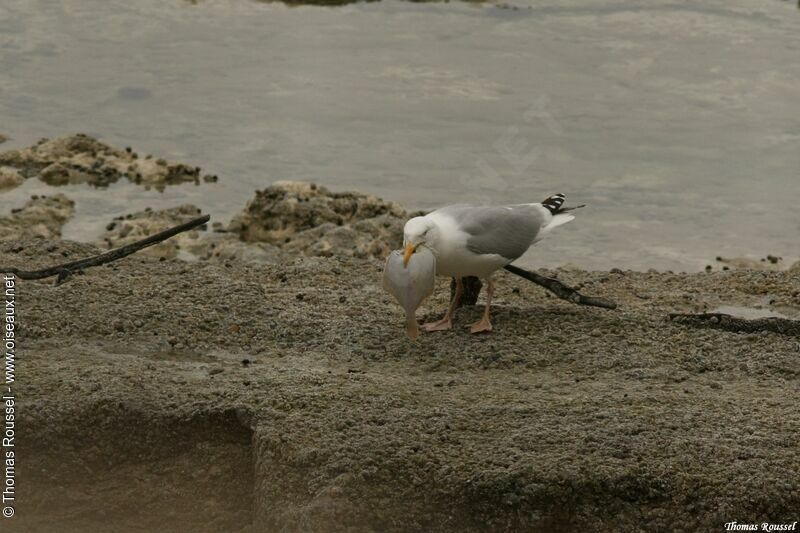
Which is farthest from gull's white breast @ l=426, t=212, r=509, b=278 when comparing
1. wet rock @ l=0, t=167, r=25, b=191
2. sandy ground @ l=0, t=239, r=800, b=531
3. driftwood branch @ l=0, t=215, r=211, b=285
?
wet rock @ l=0, t=167, r=25, b=191

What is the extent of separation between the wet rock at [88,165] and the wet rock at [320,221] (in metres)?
1.13

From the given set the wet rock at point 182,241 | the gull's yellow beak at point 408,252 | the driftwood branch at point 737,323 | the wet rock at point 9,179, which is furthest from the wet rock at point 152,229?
the driftwood branch at point 737,323

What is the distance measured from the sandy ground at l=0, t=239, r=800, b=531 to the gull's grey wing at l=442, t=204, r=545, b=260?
303mm

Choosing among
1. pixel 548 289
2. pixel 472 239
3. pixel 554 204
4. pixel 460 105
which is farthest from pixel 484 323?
pixel 460 105

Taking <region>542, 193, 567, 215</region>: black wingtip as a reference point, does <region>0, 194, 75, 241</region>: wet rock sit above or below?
below

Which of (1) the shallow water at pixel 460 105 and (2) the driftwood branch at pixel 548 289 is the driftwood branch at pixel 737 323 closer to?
(2) the driftwood branch at pixel 548 289

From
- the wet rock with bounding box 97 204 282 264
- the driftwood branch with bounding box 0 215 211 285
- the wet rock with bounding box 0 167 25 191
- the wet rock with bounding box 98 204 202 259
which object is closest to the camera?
the driftwood branch with bounding box 0 215 211 285

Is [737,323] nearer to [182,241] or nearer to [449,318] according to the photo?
[449,318]

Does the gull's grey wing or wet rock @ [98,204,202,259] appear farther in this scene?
wet rock @ [98,204,202,259]

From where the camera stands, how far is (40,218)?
332 inches

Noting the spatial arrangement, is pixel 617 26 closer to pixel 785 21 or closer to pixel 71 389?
pixel 785 21

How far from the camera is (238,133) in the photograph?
10594mm

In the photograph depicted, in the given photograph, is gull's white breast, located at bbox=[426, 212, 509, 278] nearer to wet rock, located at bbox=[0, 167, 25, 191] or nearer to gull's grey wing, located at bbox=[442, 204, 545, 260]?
gull's grey wing, located at bbox=[442, 204, 545, 260]

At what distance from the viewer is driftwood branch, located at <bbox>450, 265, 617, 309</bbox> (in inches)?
232
